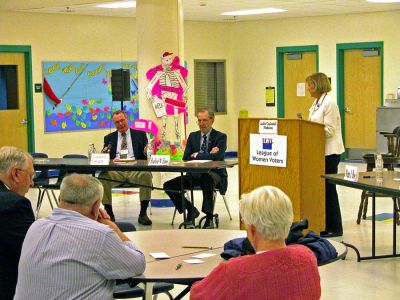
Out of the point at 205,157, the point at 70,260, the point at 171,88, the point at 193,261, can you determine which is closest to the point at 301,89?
the point at 171,88

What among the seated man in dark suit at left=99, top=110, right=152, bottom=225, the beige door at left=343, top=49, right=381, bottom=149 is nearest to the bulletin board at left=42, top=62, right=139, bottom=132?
the beige door at left=343, top=49, right=381, bottom=149

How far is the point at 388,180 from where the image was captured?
22.3ft

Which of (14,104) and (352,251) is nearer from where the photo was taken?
(352,251)

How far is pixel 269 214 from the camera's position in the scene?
3.06 metres

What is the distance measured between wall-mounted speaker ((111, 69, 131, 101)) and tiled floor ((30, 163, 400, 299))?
2201 millimetres

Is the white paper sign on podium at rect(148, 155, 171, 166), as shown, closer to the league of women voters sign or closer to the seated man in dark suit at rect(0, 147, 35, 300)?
the league of women voters sign

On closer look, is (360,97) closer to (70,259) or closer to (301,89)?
(301,89)

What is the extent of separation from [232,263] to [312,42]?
13.5 meters

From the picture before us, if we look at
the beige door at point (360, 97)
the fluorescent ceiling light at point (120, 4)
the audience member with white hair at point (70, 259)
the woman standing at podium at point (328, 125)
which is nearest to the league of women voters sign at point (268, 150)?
the woman standing at podium at point (328, 125)

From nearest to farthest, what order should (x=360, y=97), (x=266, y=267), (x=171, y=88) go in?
(x=266, y=267)
(x=171, y=88)
(x=360, y=97)

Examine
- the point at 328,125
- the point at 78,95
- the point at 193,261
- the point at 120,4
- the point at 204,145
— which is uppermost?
the point at 120,4

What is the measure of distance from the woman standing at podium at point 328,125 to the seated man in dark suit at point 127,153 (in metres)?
2.11

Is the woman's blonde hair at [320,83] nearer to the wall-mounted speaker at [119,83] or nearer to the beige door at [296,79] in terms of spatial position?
the wall-mounted speaker at [119,83]

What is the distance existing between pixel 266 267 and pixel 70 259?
87 centimetres
